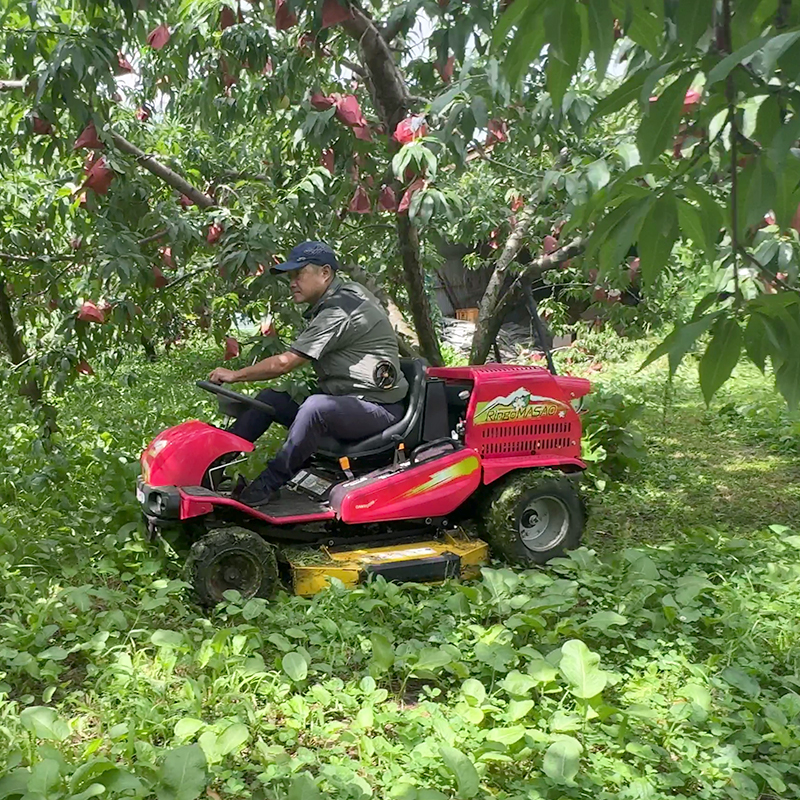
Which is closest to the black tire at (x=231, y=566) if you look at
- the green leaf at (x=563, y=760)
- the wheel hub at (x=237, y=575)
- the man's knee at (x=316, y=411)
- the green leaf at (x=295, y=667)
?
the wheel hub at (x=237, y=575)

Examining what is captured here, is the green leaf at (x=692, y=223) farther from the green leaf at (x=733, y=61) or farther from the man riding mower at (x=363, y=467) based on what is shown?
the man riding mower at (x=363, y=467)

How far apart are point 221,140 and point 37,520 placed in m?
3.85

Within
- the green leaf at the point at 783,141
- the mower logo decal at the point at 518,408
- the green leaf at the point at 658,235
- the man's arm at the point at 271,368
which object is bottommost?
the mower logo decal at the point at 518,408

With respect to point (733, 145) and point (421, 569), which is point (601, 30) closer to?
point (733, 145)

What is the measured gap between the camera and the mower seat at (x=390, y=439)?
3.80 metres

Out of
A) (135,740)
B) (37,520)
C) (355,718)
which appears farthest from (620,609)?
(37,520)

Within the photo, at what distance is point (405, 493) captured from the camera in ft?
12.2

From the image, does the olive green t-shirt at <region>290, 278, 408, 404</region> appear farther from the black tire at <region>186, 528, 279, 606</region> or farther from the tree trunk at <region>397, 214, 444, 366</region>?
the tree trunk at <region>397, 214, 444, 366</region>

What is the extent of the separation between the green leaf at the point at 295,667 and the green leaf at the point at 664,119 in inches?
81.5

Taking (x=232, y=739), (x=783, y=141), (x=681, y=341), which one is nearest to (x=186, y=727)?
(x=232, y=739)

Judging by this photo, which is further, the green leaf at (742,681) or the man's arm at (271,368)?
the man's arm at (271,368)

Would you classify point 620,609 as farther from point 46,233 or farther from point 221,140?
point 221,140

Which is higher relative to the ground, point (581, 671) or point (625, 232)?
point (625, 232)

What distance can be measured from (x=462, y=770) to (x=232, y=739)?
611 mm
